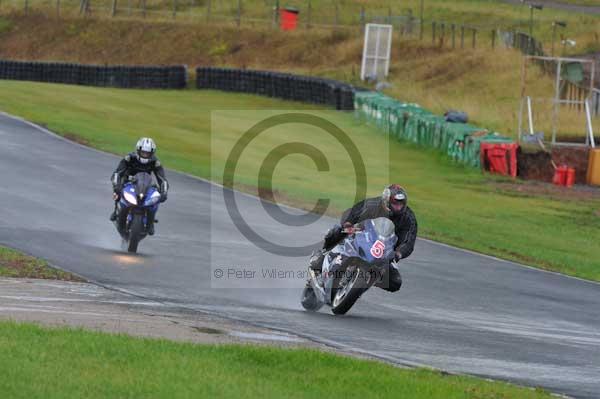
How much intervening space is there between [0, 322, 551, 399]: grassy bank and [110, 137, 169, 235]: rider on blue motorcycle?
7.08 meters

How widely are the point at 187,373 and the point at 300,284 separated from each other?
7.51 m

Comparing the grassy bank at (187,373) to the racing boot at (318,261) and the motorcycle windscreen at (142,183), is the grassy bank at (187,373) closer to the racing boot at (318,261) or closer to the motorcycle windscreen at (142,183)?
the racing boot at (318,261)

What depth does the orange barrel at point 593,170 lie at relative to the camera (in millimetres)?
35781

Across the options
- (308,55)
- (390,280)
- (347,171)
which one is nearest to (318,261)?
(390,280)

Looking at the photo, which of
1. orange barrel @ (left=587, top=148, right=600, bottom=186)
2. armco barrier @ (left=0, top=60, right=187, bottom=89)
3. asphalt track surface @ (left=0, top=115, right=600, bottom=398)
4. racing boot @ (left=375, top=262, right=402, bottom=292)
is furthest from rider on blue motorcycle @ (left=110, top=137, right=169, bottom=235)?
armco barrier @ (left=0, top=60, right=187, bottom=89)

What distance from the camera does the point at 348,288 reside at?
1373 centimetres

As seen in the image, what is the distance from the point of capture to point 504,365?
39.5ft

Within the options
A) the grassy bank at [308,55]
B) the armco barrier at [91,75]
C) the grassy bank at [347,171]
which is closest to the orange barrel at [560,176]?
the grassy bank at [347,171]

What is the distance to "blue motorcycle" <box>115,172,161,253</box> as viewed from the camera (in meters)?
17.7

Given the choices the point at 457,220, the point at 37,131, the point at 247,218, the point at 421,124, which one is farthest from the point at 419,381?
the point at 421,124

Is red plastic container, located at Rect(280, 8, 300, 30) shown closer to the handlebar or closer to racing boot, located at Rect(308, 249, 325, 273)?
racing boot, located at Rect(308, 249, 325, 273)

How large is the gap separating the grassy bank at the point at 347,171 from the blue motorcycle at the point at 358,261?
8560 mm

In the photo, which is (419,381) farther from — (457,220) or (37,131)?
(37,131)

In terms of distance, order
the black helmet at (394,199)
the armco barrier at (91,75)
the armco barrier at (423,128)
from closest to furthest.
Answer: the black helmet at (394,199)
the armco barrier at (423,128)
the armco barrier at (91,75)
